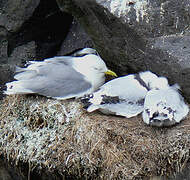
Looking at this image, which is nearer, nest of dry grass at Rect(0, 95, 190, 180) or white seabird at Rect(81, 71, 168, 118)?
nest of dry grass at Rect(0, 95, 190, 180)

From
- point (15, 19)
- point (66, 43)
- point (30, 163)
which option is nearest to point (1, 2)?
point (15, 19)

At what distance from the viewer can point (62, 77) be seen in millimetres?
3129

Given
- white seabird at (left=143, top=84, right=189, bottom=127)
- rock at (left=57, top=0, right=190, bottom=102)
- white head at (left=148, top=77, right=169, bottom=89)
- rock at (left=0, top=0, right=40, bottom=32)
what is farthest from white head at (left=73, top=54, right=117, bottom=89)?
rock at (left=0, top=0, right=40, bottom=32)

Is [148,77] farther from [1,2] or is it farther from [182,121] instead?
[1,2]

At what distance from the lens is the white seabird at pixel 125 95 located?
2.89 m

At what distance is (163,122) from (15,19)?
4.82ft

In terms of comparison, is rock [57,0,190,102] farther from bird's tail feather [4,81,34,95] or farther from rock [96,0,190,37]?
bird's tail feather [4,81,34,95]

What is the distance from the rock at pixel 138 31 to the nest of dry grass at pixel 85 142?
34 cm

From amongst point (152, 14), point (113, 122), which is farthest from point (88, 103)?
point (152, 14)

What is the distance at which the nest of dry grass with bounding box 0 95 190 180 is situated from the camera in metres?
2.62

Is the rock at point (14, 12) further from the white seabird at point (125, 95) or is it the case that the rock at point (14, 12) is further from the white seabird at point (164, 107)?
the white seabird at point (164, 107)

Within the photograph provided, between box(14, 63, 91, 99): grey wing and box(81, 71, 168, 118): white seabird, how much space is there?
161mm

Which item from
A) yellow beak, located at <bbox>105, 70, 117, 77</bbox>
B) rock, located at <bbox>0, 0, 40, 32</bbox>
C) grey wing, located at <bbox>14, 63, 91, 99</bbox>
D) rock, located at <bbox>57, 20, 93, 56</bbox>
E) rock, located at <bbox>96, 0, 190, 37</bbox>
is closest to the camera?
rock, located at <bbox>96, 0, 190, 37</bbox>

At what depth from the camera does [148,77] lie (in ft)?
9.76
